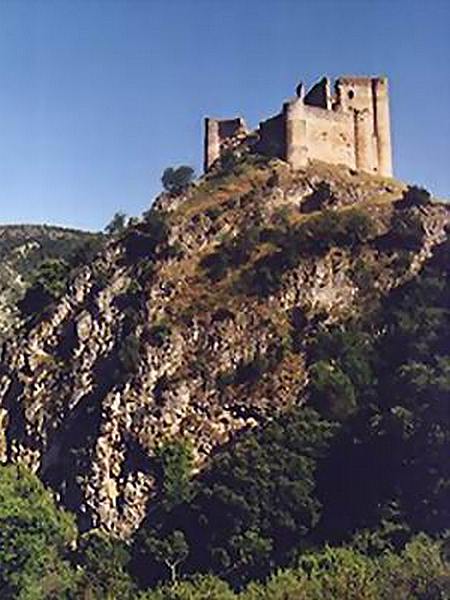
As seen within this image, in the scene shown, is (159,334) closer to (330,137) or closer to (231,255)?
(231,255)

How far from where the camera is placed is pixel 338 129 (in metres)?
89.8

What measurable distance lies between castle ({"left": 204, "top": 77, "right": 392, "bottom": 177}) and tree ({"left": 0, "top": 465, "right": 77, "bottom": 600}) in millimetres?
35606

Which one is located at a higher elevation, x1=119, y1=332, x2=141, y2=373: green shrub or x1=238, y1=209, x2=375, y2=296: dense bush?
x1=238, y1=209, x2=375, y2=296: dense bush

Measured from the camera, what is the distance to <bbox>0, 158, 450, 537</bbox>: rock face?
75.8 m

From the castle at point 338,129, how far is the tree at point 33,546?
35606 millimetres

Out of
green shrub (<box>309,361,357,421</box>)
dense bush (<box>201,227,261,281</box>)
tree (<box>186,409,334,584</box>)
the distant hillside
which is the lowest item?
tree (<box>186,409,334,584</box>)

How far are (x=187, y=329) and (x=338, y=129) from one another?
908 inches

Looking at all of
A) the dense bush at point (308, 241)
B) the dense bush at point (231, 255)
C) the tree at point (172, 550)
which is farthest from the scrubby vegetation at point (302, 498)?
the dense bush at point (231, 255)

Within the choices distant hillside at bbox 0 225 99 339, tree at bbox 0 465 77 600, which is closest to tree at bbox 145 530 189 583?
tree at bbox 0 465 77 600

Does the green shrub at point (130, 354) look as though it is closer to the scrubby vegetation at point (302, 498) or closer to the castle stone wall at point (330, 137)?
the scrubby vegetation at point (302, 498)

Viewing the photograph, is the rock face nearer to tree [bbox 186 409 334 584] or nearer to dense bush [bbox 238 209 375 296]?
dense bush [bbox 238 209 375 296]

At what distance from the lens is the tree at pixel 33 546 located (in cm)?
6675

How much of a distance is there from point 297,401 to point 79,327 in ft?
69.2

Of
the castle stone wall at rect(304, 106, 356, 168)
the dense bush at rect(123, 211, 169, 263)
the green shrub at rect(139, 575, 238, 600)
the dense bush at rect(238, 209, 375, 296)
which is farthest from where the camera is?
the castle stone wall at rect(304, 106, 356, 168)
